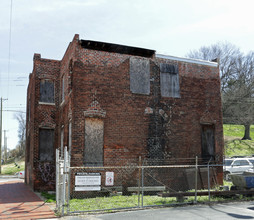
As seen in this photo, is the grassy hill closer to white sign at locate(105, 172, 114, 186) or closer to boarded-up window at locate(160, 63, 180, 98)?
boarded-up window at locate(160, 63, 180, 98)

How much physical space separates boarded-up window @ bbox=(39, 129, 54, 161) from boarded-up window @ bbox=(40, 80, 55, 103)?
190cm

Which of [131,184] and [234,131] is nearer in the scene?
[131,184]

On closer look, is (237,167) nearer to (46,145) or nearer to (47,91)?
(46,145)

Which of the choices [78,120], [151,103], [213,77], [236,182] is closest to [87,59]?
[78,120]

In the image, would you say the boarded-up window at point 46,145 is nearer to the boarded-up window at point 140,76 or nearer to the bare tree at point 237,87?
the boarded-up window at point 140,76

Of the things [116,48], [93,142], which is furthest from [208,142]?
[116,48]

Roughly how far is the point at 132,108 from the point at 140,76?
167 cm

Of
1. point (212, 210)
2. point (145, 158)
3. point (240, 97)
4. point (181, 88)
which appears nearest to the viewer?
point (212, 210)

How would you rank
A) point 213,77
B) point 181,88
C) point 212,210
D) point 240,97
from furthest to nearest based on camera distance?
1. point 240,97
2. point 213,77
3. point 181,88
4. point 212,210

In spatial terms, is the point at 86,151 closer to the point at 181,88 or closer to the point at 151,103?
the point at 151,103

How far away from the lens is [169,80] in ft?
50.1

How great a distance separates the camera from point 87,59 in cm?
1366

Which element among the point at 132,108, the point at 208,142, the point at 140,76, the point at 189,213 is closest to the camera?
the point at 189,213

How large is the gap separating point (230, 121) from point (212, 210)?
34670 millimetres
